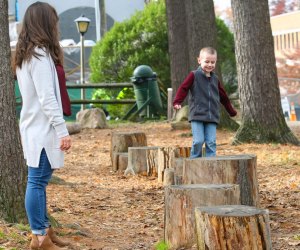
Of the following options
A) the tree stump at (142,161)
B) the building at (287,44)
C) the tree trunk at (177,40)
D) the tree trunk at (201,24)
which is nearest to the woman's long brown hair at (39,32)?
the tree stump at (142,161)

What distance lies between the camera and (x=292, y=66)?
140ft

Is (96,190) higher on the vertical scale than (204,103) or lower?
lower

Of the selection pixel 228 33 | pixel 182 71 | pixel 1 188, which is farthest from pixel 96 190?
pixel 228 33

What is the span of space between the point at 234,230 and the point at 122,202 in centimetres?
411

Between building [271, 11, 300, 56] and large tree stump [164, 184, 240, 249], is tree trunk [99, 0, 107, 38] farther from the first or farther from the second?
large tree stump [164, 184, 240, 249]

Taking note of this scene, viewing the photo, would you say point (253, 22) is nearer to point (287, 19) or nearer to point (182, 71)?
point (182, 71)

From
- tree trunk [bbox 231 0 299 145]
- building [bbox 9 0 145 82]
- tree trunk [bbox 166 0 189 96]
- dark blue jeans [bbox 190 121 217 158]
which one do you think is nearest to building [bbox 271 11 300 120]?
building [bbox 9 0 145 82]


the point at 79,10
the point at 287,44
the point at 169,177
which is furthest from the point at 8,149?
the point at 79,10

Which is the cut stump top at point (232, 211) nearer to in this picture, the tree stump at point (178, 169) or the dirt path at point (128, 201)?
the dirt path at point (128, 201)

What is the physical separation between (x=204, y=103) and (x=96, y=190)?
167 centimetres

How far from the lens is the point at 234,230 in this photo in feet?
21.9

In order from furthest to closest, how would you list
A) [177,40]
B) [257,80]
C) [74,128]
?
[177,40]
[74,128]
[257,80]

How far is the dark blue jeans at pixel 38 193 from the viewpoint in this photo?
7.03 m

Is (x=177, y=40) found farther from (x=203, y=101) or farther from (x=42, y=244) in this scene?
(x=42, y=244)
